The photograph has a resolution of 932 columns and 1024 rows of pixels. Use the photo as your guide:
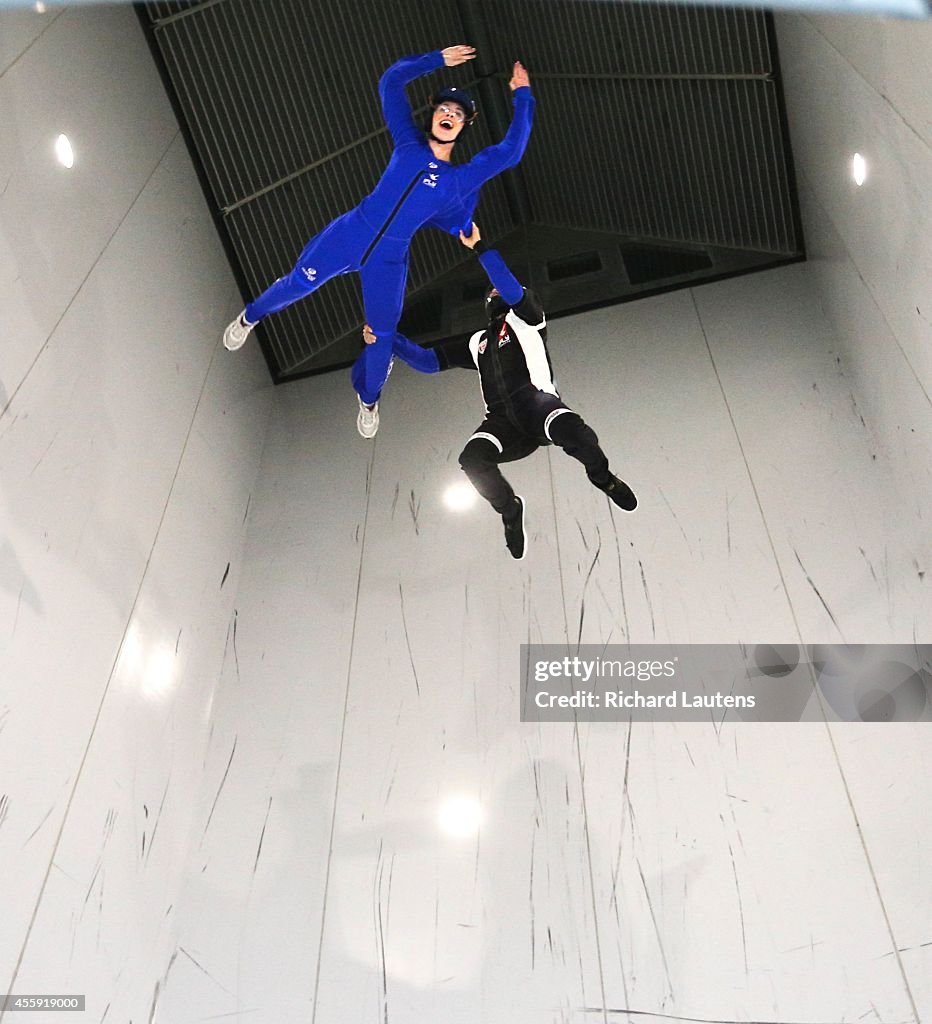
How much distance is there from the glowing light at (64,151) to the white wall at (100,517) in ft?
0.14

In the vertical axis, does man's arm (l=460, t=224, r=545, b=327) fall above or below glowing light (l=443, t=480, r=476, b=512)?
above

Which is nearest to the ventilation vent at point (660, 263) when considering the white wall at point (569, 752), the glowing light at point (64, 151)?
the white wall at point (569, 752)

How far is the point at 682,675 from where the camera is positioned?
423 centimetres

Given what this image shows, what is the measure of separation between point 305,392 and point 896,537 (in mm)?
3387

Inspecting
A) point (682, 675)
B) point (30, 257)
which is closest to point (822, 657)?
point (682, 675)

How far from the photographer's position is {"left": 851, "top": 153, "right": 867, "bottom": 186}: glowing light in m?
4.66

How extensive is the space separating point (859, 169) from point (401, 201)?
2.14m

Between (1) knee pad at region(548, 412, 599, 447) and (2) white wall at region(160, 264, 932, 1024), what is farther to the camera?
(1) knee pad at region(548, 412, 599, 447)

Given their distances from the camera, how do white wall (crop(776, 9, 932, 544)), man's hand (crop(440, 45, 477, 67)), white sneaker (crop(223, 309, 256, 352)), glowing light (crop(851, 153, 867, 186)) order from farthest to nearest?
glowing light (crop(851, 153, 867, 186)), white sneaker (crop(223, 309, 256, 352)), white wall (crop(776, 9, 932, 544)), man's hand (crop(440, 45, 477, 67))

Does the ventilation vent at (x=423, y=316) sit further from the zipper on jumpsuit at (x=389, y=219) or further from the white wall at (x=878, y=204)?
the zipper on jumpsuit at (x=389, y=219)

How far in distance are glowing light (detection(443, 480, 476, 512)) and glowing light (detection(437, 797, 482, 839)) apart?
5.15 feet

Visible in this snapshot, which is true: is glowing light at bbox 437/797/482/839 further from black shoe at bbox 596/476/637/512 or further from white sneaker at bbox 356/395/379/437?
white sneaker at bbox 356/395/379/437

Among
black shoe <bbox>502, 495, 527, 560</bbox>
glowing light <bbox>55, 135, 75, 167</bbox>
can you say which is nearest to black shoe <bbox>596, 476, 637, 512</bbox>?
black shoe <bbox>502, 495, 527, 560</bbox>

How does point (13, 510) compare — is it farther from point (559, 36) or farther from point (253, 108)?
point (559, 36)
